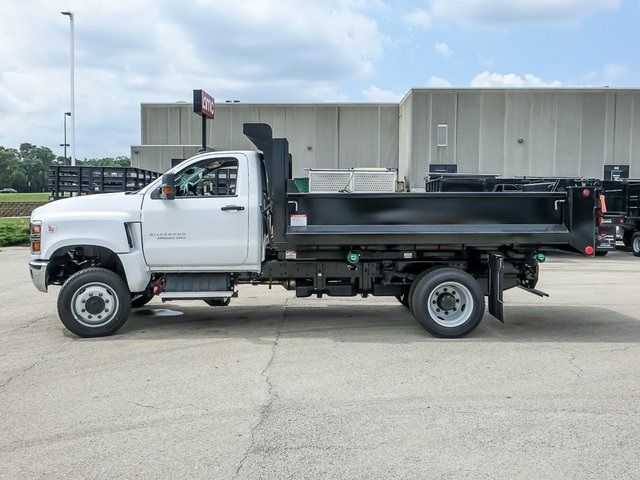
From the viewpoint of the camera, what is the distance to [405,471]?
153 inches

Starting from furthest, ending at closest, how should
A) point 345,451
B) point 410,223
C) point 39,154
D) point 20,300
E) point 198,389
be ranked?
point 39,154 → point 20,300 → point 410,223 → point 198,389 → point 345,451

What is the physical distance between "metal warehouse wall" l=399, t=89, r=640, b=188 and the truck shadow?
67.3 ft

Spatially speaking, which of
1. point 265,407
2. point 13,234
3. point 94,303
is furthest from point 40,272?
point 13,234

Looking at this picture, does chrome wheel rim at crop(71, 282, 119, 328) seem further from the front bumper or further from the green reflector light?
the green reflector light

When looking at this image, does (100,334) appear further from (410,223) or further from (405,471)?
(405,471)

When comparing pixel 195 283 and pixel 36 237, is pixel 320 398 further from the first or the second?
pixel 36 237

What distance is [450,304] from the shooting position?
301 inches

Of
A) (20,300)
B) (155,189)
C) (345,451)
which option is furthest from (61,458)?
(20,300)

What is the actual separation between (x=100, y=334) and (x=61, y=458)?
371 centimetres

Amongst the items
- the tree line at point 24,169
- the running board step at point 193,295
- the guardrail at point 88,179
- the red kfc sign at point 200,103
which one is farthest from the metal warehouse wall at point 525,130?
the tree line at point 24,169

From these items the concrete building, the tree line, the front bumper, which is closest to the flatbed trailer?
the concrete building

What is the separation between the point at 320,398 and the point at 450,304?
291 centimetres

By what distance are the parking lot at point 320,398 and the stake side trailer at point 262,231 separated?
505mm

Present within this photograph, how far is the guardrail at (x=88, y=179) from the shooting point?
17.7m
